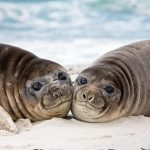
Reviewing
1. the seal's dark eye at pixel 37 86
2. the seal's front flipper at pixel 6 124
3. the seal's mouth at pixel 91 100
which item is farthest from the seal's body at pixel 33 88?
the seal's front flipper at pixel 6 124

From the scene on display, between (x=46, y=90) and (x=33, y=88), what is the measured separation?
0.23 m

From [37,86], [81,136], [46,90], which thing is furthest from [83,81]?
[81,136]

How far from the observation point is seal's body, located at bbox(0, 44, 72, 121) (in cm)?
837

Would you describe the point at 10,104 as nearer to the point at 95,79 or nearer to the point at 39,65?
the point at 39,65

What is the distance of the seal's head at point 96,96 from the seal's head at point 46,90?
0.17 meters

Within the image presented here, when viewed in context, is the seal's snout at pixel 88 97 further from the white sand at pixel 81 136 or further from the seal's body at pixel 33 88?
the white sand at pixel 81 136

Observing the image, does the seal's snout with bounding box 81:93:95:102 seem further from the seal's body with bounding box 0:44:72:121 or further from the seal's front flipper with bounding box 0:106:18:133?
→ the seal's front flipper with bounding box 0:106:18:133

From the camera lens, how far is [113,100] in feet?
27.7

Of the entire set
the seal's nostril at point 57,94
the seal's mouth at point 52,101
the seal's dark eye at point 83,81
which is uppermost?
the seal's dark eye at point 83,81

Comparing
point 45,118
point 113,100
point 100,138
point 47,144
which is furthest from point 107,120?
point 47,144

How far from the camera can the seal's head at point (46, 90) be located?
8.33 meters

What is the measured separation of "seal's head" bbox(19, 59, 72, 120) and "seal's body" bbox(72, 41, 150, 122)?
0.18 meters

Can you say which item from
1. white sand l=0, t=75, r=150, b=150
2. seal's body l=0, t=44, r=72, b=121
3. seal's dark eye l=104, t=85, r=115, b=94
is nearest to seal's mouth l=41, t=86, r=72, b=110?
seal's body l=0, t=44, r=72, b=121

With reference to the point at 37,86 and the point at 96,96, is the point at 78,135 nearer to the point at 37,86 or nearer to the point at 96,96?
the point at 96,96
